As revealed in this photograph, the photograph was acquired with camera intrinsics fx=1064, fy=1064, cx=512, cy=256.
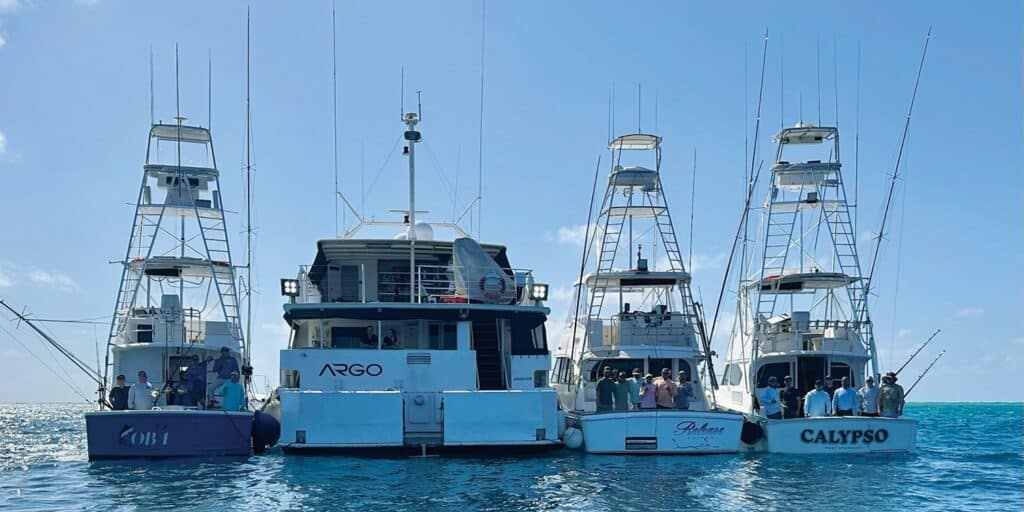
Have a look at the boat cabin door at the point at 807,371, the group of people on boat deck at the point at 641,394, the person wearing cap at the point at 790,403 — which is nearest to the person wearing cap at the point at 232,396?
the group of people on boat deck at the point at 641,394

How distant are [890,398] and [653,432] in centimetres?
568

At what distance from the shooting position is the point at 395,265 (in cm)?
2761

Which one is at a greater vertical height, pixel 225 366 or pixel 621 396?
pixel 225 366

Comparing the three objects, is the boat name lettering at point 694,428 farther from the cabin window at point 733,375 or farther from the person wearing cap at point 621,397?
the cabin window at point 733,375

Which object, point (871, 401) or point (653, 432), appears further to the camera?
point (871, 401)

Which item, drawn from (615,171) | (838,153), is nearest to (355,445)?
(615,171)

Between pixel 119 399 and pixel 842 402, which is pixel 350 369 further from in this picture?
pixel 842 402

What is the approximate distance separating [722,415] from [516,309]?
526cm

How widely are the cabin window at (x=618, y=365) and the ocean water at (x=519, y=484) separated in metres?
6.02

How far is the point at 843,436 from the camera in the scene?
76.6ft

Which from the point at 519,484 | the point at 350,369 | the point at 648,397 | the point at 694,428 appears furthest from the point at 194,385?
the point at 694,428

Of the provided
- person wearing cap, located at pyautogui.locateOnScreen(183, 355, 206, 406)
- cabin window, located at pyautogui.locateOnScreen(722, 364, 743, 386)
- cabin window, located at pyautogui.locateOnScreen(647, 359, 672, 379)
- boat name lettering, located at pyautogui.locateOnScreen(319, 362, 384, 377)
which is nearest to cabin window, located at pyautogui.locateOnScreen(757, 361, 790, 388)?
cabin window, located at pyautogui.locateOnScreen(722, 364, 743, 386)

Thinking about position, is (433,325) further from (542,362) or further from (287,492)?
(287,492)

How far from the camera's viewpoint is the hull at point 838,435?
76.6 ft
